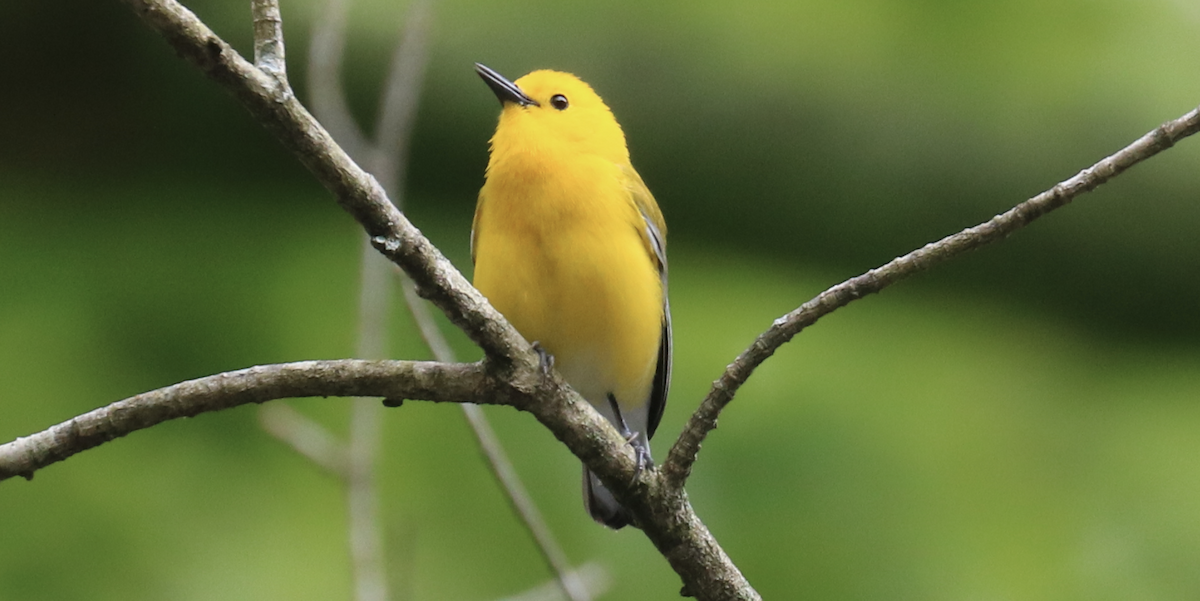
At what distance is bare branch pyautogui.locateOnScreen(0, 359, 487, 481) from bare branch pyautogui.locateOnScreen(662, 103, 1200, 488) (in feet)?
1.16

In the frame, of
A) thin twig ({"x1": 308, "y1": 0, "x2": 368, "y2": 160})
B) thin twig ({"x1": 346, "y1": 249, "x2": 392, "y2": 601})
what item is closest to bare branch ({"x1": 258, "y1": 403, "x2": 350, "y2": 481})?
thin twig ({"x1": 346, "y1": 249, "x2": 392, "y2": 601})

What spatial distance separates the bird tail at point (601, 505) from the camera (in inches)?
91.2

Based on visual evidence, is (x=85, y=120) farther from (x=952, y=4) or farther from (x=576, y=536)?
(x=952, y=4)

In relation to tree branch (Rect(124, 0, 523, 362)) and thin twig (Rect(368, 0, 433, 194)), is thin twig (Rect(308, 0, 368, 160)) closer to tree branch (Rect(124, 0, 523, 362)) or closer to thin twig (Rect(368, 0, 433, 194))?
thin twig (Rect(368, 0, 433, 194))

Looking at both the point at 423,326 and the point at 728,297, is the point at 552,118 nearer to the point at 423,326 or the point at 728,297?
the point at 423,326

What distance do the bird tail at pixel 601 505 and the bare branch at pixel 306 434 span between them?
524 mm

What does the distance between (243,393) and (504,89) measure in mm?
1160

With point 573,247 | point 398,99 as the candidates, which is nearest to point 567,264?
point 573,247

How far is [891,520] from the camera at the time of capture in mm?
3094

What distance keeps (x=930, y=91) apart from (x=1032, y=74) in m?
0.32

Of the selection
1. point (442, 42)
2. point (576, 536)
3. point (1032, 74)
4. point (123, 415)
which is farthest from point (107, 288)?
point (1032, 74)

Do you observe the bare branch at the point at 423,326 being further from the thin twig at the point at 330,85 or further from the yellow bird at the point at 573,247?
the thin twig at the point at 330,85

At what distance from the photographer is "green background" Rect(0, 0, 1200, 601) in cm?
293

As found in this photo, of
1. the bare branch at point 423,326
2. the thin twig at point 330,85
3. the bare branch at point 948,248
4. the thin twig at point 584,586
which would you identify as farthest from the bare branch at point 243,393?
the thin twig at point 584,586
